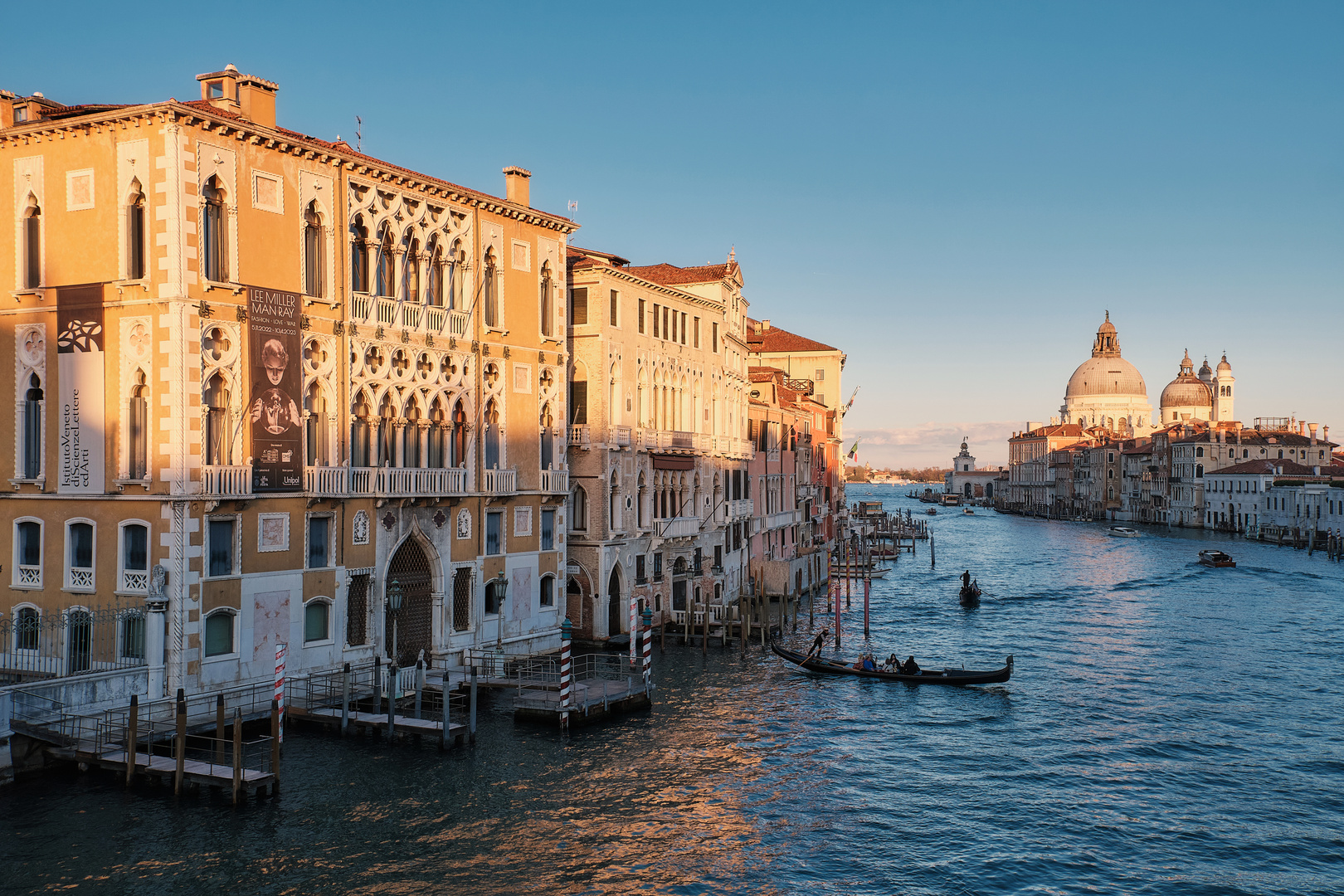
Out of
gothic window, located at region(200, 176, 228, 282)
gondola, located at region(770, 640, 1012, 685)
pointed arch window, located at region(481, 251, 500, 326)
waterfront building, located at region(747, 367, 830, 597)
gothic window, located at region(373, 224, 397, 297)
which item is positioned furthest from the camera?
waterfront building, located at region(747, 367, 830, 597)

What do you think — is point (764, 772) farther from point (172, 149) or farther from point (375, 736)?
point (172, 149)

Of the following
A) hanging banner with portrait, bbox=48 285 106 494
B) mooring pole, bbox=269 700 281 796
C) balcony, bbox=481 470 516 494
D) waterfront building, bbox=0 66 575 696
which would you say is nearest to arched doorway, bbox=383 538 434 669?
waterfront building, bbox=0 66 575 696

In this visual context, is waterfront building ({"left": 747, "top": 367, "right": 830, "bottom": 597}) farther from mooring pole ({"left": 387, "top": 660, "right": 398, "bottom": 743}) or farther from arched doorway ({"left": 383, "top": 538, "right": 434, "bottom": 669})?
mooring pole ({"left": 387, "top": 660, "right": 398, "bottom": 743})

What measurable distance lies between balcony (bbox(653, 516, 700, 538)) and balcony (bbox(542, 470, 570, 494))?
616cm

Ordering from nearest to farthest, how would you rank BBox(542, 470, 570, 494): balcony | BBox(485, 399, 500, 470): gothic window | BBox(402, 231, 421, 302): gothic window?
BBox(402, 231, 421, 302): gothic window → BBox(485, 399, 500, 470): gothic window → BBox(542, 470, 570, 494): balcony

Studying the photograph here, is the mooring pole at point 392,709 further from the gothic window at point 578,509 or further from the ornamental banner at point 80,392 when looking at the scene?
the gothic window at point 578,509

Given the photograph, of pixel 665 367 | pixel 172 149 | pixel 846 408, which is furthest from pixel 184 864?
pixel 846 408

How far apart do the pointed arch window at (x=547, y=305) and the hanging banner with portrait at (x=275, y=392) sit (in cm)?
929

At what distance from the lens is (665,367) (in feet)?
128

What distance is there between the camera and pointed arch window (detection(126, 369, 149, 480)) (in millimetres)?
21859

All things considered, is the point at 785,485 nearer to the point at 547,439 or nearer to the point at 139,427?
the point at 547,439

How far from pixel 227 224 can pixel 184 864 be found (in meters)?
12.4

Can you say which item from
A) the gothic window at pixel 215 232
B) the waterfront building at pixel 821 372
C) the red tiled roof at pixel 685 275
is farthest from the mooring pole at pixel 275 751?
the waterfront building at pixel 821 372

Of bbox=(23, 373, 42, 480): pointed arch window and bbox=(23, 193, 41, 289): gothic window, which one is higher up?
bbox=(23, 193, 41, 289): gothic window
